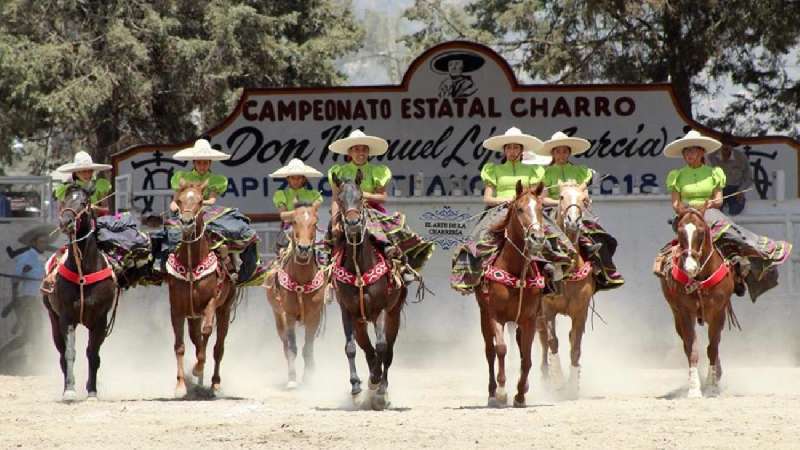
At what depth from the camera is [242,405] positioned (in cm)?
1520

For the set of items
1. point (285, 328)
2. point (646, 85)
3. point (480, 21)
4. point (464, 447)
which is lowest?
point (464, 447)

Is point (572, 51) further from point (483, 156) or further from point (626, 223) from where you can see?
point (626, 223)

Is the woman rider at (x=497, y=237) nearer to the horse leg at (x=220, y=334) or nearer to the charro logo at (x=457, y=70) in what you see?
the horse leg at (x=220, y=334)

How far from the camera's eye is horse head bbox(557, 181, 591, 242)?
633 inches

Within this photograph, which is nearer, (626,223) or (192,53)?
(626,223)

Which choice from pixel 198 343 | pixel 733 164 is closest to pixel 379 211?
pixel 198 343

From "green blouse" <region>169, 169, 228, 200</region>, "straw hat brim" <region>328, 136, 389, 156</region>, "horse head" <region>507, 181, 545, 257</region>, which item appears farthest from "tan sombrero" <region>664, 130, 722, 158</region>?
"green blouse" <region>169, 169, 228, 200</region>

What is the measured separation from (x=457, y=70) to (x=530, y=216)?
36.6 feet

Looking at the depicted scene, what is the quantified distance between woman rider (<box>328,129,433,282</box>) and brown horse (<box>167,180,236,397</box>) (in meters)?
1.55

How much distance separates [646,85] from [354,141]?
10518mm

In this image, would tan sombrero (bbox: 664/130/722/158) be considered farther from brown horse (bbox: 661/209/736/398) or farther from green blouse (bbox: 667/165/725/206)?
brown horse (bbox: 661/209/736/398)

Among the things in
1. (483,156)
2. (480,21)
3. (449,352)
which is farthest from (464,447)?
(480,21)

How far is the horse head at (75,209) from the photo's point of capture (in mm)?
15469

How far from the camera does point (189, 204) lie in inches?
627
